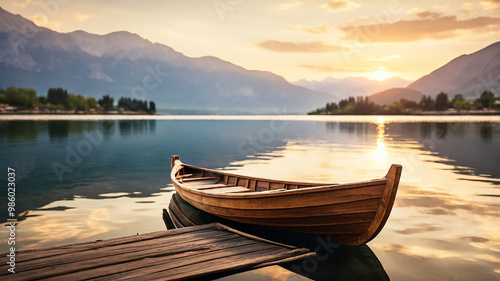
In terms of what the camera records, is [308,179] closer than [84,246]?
No

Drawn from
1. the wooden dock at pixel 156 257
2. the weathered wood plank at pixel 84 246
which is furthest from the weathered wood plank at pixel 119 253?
the weathered wood plank at pixel 84 246

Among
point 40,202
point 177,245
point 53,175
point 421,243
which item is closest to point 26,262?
point 177,245

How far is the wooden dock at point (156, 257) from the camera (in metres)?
7.79

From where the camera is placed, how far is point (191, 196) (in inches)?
537

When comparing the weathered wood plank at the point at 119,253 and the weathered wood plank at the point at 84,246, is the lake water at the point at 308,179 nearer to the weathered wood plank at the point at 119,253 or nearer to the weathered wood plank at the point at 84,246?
the weathered wood plank at the point at 84,246

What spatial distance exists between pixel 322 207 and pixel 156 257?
14.3 ft

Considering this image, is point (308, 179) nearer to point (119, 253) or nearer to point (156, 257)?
point (156, 257)

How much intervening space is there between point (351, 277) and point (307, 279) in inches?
44.6

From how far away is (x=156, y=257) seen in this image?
28.7 ft

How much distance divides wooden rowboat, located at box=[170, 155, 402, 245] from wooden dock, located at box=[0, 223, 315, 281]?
2.81 ft

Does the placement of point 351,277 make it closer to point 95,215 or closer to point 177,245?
point 177,245

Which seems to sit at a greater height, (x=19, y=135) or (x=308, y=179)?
(x=19, y=135)

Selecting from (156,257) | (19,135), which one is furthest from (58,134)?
(156,257)

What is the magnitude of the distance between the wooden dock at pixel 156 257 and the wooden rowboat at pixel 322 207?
857mm
